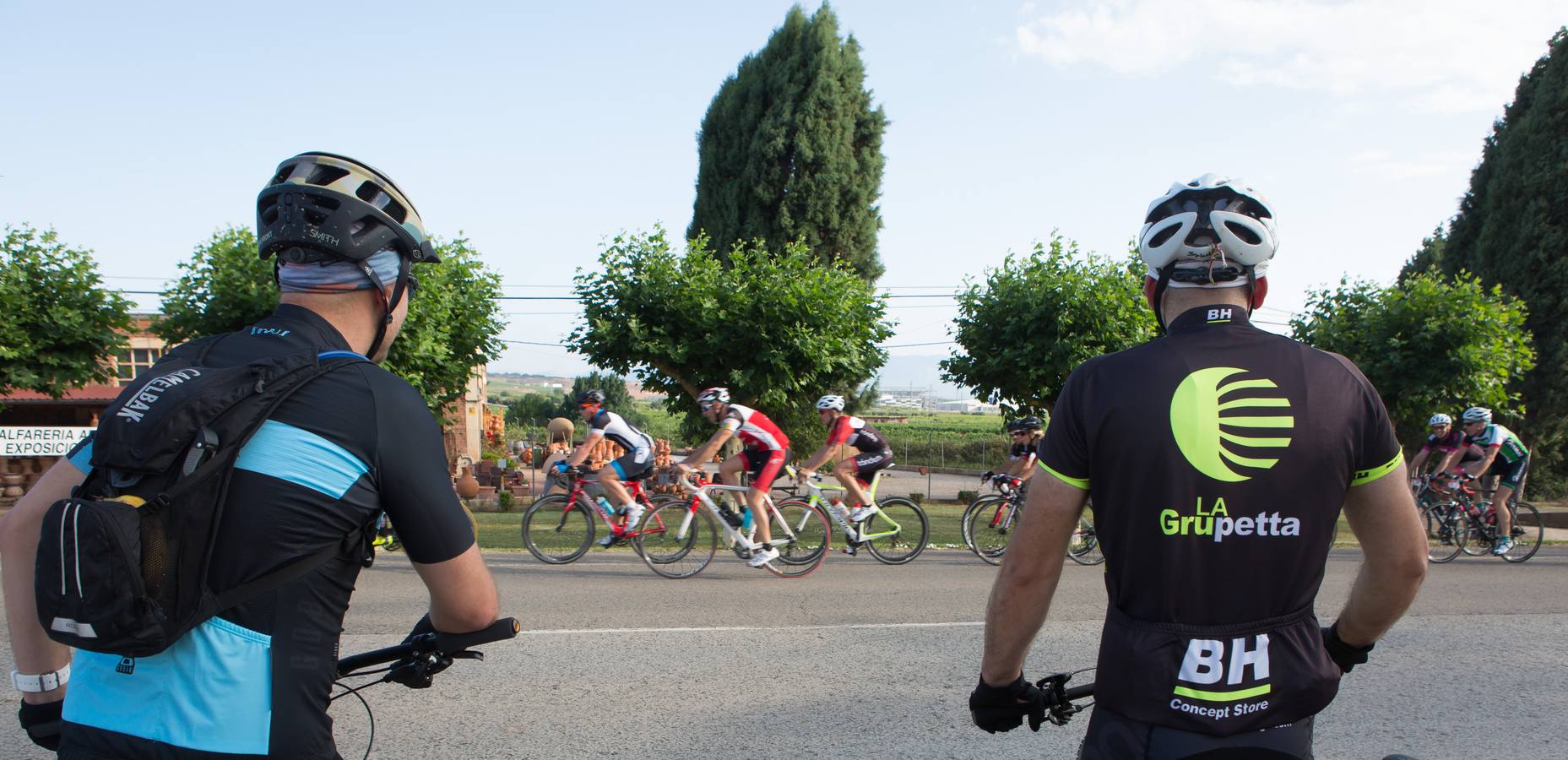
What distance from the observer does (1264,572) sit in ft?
5.72

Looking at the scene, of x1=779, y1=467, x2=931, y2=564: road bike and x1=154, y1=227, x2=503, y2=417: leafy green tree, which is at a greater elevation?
x1=154, y1=227, x2=503, y2=417: leafy green tree

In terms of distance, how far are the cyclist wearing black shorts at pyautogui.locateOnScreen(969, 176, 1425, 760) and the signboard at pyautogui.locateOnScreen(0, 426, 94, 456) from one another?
17894 mm

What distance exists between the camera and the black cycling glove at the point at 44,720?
1782 mm

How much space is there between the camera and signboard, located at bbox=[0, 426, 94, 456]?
51.2ft

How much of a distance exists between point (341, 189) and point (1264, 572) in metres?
1.88

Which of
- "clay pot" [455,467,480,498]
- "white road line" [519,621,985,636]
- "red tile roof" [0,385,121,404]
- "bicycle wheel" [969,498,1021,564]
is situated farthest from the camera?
"red tile roof" [0,385,121,404]

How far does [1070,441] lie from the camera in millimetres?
1842

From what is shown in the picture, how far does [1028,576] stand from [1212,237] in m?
0.80

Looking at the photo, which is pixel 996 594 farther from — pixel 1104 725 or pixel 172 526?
pixel 172 526

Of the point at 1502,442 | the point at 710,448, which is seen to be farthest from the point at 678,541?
the point at 1502,442

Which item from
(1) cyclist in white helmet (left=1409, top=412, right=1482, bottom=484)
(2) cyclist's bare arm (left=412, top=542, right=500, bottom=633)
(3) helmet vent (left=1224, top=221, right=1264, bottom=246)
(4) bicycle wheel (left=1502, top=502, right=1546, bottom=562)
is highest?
(3) helmet vent (left=1224, top=221, right=1264, bottom=246)

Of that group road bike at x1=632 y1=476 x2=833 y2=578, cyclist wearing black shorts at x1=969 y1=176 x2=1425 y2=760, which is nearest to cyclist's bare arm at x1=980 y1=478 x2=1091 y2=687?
cyclist wearing black shorts at x1=969 y1=176 x2=1425 y2=760

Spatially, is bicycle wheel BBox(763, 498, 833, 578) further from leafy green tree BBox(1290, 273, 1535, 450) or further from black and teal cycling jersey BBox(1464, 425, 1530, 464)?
leafy green tree BBox(1290, 273, 1535, 450)

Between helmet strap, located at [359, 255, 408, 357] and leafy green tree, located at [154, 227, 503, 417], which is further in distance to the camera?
leafy green tree, located at [154, 227, 503, 417]
